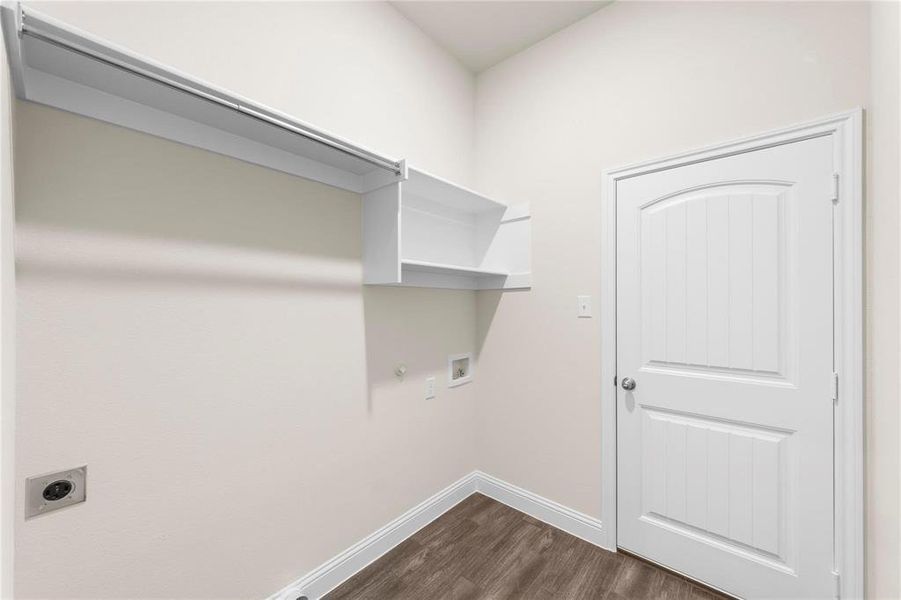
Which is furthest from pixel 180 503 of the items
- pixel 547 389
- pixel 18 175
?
pixel 547 389

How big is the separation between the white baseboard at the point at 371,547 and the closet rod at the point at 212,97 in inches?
71.4

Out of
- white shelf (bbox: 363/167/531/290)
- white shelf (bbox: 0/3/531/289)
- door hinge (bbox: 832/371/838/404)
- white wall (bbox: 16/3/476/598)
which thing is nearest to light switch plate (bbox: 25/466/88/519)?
white wall (bbox: 16/3/476/598)

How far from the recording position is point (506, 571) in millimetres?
1771

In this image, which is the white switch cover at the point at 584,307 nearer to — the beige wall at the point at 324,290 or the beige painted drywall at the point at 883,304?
the beige wall at the point at 324,290

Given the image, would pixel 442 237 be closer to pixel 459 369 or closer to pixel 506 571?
pixel 459 369

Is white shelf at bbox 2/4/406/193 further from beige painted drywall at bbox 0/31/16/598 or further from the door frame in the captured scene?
the door frame

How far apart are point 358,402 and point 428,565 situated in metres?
0.89

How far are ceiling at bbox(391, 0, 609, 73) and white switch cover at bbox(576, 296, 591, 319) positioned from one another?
1.61 meters

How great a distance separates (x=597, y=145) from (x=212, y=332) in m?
2.07

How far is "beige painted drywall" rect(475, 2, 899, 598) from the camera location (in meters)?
1.31

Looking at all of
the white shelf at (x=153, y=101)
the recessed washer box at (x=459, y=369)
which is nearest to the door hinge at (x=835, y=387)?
the recessed washer box at (x=459, y=369)

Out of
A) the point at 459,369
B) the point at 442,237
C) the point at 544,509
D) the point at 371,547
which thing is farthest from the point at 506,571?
the point at 442,237

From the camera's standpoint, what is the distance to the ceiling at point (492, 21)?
1985mm

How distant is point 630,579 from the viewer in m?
1.72
